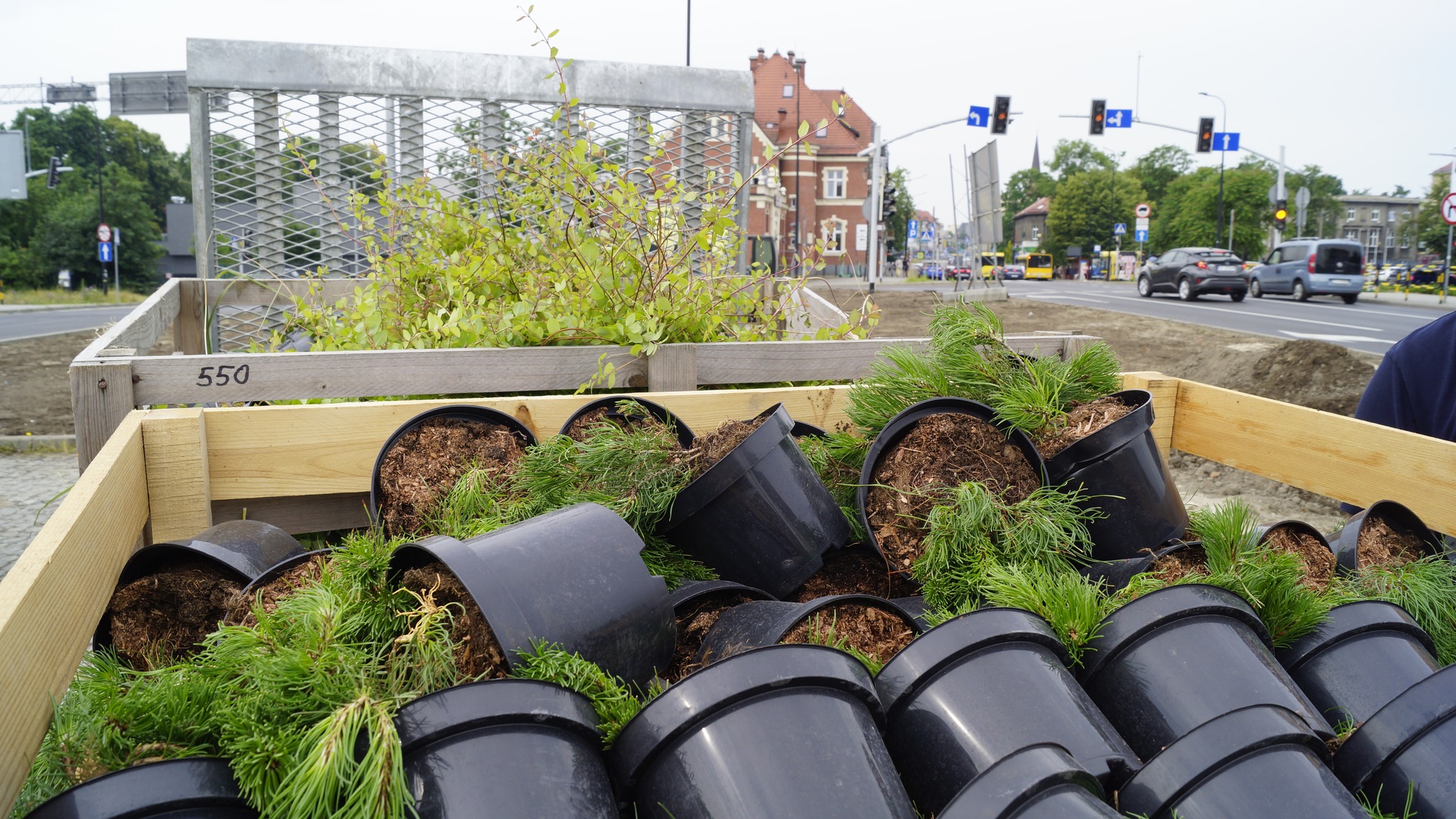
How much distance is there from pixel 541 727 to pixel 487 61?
12.4ft

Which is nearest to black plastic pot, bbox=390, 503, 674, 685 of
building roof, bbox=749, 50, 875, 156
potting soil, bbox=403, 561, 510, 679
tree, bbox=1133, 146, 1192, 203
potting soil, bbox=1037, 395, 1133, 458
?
potting soil, bbox=403, 561, 510, 679

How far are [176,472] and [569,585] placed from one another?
125 centimetres

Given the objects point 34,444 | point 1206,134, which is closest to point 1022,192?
point 1206,134

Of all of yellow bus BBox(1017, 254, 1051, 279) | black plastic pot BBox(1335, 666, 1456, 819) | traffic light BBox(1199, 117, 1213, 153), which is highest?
traffic light BBox(1199, 117, 1213, 153)

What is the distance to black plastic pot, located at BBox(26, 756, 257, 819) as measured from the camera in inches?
32.4

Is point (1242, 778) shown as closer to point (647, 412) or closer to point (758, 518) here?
point (758, 518)

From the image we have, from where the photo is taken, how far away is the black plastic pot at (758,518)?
1575mm

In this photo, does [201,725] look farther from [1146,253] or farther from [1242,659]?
[1146,253]

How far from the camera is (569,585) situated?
1131mm

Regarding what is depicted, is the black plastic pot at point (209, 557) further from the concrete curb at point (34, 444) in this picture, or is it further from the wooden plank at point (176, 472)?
the concrete curb at point (34, 444)

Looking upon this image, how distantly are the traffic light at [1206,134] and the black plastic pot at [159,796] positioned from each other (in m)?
36.6

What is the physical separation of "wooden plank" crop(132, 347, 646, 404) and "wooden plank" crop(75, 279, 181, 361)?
0.21 meters

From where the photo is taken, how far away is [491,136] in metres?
3.94

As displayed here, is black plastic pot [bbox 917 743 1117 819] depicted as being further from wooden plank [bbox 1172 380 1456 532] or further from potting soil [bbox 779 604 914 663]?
wooden plank [bbox 1172 380 1456 532]
